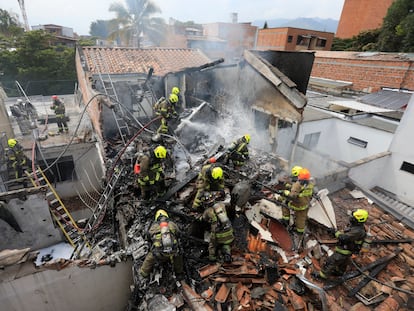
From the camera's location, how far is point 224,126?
10.4 m

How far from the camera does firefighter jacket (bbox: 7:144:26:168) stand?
791 centimetres

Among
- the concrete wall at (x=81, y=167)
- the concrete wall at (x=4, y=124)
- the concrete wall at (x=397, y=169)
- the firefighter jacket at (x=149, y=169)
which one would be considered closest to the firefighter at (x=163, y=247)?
the firefighter jacket at (x=149, y=169)

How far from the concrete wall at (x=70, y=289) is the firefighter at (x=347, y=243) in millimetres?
4361

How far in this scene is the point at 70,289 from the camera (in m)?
5.15

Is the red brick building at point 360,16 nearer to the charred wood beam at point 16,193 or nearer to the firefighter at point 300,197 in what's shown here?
the firefighter at point 300,197

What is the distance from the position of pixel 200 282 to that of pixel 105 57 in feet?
39.4

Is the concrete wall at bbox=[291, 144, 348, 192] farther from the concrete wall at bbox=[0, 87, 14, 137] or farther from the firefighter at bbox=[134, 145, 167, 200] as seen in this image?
the concrete wall at bbox=[0, 87, 14, 137]

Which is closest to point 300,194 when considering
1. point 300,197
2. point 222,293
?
→ point 300,197

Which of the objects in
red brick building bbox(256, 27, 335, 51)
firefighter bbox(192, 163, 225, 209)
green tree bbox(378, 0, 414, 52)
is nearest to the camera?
firefighter bbox(192, 163, 225, 209)

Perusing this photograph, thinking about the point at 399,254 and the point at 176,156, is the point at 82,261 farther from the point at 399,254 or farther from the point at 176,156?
the point at 399,254

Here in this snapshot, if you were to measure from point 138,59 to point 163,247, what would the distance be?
11.6m

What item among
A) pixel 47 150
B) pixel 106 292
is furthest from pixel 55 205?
pixel 106 292

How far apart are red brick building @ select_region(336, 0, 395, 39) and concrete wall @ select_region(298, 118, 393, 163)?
23794mm

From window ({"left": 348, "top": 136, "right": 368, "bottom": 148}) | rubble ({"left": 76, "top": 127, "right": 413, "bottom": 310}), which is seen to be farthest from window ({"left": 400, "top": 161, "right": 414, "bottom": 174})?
rubble ({"left": 76, "top": 127, "right": 413, "bottom": 310})
